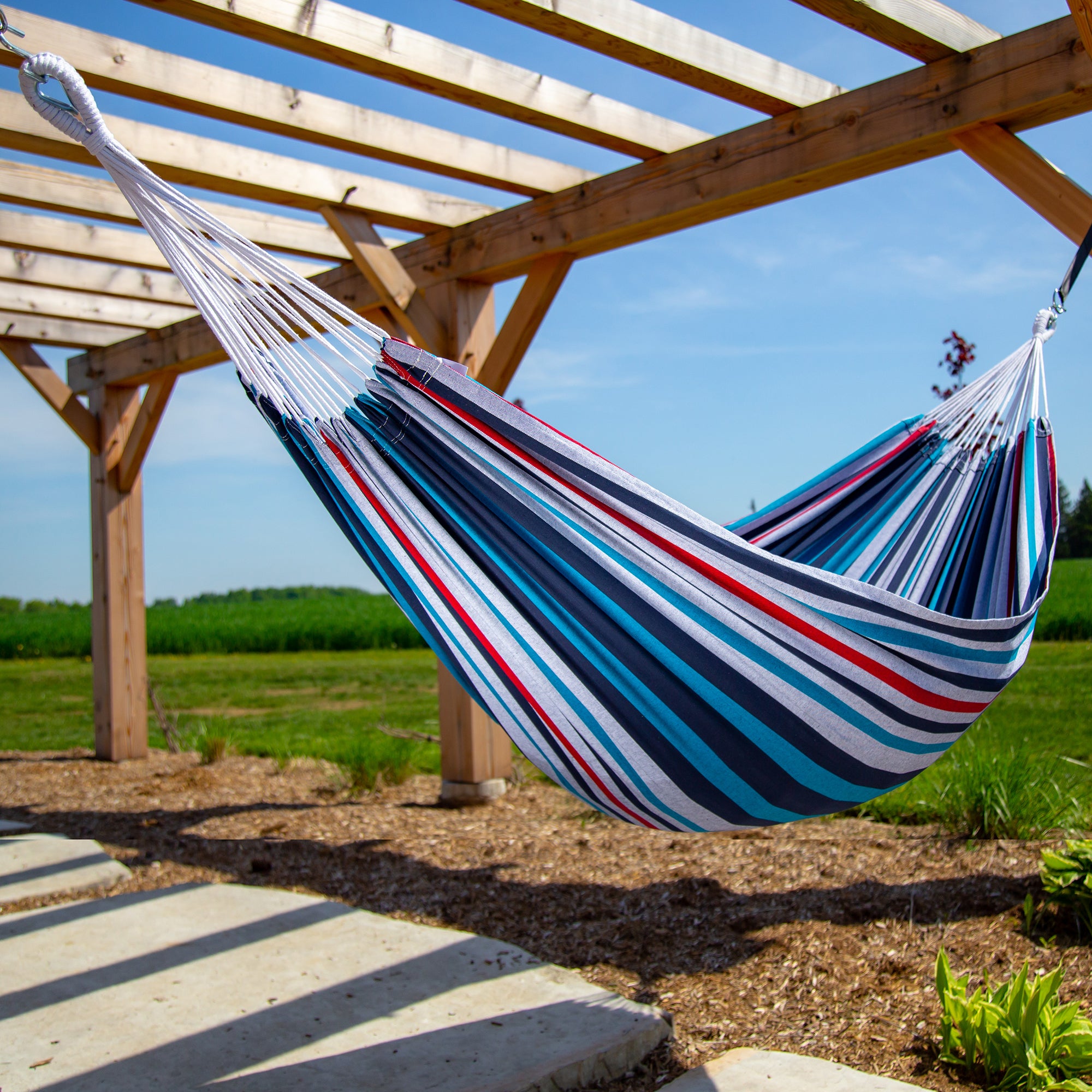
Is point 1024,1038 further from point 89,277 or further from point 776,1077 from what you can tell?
point 89,277

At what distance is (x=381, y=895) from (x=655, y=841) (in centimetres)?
79

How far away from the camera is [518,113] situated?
2.30m

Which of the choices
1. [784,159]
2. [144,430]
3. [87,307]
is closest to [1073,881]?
[784,159]

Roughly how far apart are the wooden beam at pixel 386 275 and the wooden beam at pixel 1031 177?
5.18 feet

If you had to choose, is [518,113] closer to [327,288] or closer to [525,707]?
[327,288]

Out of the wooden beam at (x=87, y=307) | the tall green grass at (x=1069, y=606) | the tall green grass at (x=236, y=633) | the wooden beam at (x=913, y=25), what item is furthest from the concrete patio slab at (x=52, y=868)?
the tall green grass at (x=236, y=633)

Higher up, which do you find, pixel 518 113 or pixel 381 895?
pixel 518 113

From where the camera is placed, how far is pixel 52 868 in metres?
2.54

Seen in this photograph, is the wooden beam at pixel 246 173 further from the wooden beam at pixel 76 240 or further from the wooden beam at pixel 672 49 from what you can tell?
the wooden beam at pixel 672 49

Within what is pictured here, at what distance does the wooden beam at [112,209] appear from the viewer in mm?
Result: 2742

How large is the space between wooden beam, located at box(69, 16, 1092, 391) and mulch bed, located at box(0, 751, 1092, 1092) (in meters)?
1.60

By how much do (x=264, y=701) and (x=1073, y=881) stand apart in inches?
230

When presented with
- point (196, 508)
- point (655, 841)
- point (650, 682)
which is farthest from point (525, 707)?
point (196, 508)

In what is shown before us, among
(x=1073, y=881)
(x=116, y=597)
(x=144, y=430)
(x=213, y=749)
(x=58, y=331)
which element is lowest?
(x=213, y=749)
